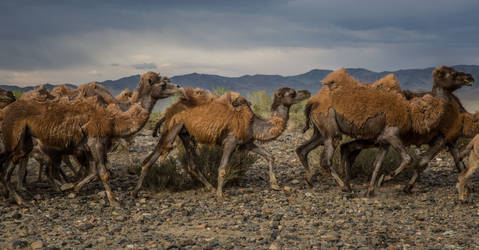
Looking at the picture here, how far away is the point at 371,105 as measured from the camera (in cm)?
841

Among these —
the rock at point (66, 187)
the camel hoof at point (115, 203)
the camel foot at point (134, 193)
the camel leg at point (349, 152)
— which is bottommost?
the camel hoof at point (115, 203)

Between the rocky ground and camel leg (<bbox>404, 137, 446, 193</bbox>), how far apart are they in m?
0.26

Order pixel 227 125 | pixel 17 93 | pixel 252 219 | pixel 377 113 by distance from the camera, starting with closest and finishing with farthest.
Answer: pixel 252 219 → pixel 377 113 → pixel 227 125 → pixel 17 93

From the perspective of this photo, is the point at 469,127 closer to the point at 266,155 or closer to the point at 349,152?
the point at 349,152

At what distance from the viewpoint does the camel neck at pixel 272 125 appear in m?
8.73

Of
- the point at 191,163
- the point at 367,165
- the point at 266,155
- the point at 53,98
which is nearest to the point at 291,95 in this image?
the point at 266,155

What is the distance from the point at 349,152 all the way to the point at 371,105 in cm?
131

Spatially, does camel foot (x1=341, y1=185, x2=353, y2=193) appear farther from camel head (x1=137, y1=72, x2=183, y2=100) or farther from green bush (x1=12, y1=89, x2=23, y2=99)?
green bush (x1=12, y1=89, x2=23, y2=99)

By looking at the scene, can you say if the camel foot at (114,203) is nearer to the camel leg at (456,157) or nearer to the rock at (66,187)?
the rock at (66,187)

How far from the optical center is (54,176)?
9.34 meters

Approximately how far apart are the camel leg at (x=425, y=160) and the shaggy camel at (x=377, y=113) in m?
0.34

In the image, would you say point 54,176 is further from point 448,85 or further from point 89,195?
point 448,85

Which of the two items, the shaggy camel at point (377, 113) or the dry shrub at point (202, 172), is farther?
the dry shrub at point (202, 172)

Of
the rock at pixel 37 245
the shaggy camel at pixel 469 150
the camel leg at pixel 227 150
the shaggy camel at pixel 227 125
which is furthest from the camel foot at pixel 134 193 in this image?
the shaggy camel at pixel 469 150
